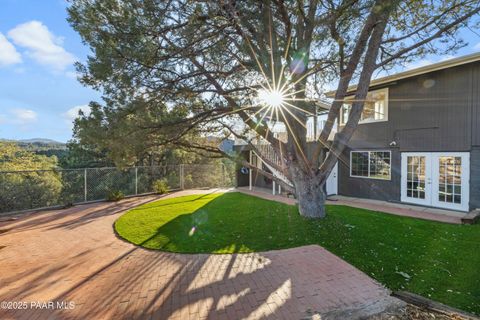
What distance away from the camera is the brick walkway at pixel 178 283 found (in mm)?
3154

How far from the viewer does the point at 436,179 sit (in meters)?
8.88

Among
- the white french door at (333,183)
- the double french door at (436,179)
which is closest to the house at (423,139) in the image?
the double french door at (436,179)

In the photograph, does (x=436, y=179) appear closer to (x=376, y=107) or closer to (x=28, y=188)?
(x=376, y=107)

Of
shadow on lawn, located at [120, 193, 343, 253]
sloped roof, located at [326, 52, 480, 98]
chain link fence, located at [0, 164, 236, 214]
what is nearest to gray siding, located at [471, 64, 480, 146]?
sloped roof, located at [326, 52, 480, 98]

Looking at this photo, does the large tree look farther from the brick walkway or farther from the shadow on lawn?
the brick walkway

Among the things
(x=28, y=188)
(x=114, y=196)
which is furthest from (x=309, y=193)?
(x=28, y=188)

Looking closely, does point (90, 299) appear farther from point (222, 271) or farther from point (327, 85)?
point (327, 85)

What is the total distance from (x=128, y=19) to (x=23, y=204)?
9142 mm

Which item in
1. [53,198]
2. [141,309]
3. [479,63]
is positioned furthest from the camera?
[53,198]

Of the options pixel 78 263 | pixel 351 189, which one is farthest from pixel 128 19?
pixel 351 189

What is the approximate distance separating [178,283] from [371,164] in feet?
32.7

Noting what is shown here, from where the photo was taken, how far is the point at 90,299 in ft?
11.4

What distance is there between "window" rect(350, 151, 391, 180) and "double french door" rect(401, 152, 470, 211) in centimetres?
68

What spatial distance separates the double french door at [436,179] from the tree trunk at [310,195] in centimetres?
514
